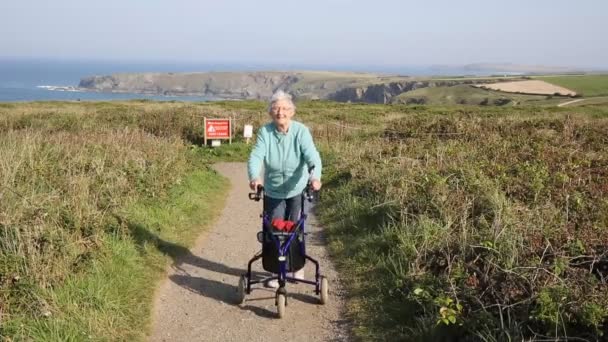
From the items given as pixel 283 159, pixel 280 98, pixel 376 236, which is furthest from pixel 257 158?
pixel 376 236

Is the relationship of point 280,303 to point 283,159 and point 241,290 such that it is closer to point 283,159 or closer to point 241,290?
point 241,290

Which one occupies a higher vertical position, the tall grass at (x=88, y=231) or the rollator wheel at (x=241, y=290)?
the tall grass at (x=88, y=231)

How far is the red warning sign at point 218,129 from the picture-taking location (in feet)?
65.4

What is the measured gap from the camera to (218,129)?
20.2 meters

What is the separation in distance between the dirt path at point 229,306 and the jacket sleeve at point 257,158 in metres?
1.57

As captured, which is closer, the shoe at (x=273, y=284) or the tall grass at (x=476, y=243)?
the tall grass at (x=476, y=243)

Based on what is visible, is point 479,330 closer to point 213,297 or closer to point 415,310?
point 415,310

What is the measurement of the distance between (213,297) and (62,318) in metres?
1.91

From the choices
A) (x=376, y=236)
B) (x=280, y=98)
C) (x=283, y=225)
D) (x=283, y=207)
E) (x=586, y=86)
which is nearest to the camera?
(x=280, y=98)

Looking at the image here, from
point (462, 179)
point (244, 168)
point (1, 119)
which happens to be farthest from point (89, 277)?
point (1, 119)

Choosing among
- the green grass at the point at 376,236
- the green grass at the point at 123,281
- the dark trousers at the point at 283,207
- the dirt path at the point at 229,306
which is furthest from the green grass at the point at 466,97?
the dark trousers at the point at 283,207

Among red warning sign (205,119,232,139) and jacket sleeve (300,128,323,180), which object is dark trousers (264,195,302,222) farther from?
red warning sign (205,119,232,139)

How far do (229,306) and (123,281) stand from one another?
125 centimetres

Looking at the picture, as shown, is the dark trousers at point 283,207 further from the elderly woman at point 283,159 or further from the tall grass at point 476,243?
the tall grass at point 476,243
